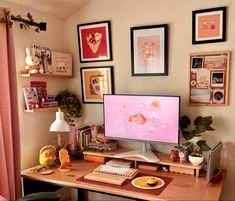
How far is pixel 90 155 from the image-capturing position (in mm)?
2424

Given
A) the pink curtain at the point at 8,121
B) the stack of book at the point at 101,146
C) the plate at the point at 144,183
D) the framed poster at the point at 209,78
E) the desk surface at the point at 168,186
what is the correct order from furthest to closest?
the stack of book at the point at 101,146
the framed poster at the point at 209,78
the pink curtain at the point at 8,121
the plate at the point at 144,183
the desk surface at the point at 168,186

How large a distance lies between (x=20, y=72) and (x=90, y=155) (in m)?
1.01

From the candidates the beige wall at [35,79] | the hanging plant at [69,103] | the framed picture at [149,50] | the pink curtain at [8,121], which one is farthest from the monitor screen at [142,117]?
the pink curtain at [8,121]

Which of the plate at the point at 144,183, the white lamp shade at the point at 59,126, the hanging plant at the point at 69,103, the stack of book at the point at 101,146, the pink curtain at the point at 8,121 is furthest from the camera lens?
the hanging plant at the point at 69,103

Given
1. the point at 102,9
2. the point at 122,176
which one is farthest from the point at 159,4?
the point at 122,176

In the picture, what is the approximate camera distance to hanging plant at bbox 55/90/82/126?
2639mm

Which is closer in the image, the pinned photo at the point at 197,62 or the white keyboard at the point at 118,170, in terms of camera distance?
the white keyboard at the point at 118,170

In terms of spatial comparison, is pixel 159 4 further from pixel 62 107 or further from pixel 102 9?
pixel 62 107

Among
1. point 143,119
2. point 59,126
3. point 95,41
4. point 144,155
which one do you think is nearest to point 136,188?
point 144,155

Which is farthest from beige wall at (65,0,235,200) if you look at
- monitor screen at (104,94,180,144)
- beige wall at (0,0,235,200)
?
monitor screen at (104,94,180,144)

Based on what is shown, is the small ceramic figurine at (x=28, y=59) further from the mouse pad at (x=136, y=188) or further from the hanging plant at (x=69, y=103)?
the mouse pad at (x=136, y=188)

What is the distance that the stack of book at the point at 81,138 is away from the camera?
2.49 m

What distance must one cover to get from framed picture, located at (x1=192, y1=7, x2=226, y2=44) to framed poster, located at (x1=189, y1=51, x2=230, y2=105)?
13 centimetres

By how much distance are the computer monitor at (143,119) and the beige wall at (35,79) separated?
655 mm
